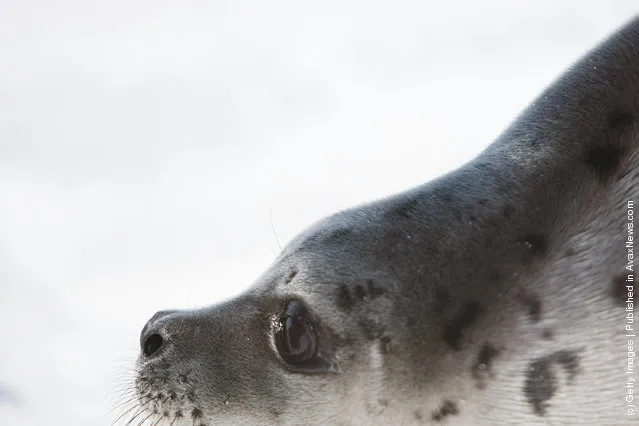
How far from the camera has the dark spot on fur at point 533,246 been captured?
91.1 inches

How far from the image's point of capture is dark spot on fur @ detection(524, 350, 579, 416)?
216 centimetres

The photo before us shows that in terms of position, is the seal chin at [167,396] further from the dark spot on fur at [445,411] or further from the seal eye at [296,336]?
the dark spot on fur at [445,411]

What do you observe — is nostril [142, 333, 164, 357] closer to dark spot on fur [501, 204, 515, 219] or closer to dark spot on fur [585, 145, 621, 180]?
dark spot on fur [501, 204, 515, 219]

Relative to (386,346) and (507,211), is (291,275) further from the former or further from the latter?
(507,211)

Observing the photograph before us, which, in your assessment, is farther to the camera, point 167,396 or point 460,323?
point 167,396

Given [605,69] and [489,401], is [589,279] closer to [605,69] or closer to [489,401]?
[489,401]

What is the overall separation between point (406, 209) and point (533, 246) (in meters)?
0.40

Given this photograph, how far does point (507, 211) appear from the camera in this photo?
2.39 meters

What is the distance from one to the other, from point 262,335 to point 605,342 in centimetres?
100

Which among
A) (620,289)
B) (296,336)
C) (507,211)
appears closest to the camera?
(620,289)

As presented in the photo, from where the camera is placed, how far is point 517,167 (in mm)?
2463

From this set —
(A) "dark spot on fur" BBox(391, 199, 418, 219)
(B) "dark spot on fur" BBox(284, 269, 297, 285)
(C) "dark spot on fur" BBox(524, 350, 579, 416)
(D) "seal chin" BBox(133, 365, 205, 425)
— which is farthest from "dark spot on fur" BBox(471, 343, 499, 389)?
(D) "seal chin" BBox(133, 365, 205, 425)

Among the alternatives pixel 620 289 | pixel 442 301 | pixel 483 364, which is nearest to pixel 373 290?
pixel 442 301

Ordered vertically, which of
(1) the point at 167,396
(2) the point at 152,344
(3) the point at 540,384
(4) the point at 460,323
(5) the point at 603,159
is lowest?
(3) the point at 540,384
